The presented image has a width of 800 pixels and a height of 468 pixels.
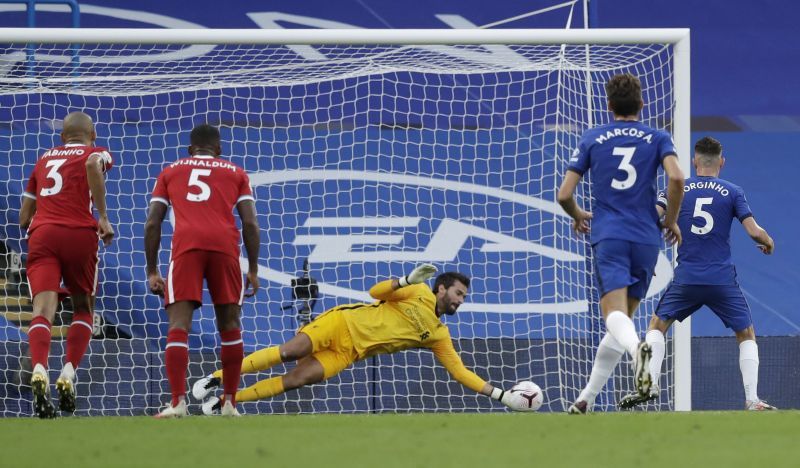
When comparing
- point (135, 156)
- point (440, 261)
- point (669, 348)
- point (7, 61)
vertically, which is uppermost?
point (7, 61)

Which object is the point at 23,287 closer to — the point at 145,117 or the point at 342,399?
the point at 145,117

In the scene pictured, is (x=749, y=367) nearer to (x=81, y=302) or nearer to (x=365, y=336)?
(x=365, y=336)

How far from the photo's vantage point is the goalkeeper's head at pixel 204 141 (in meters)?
6.80

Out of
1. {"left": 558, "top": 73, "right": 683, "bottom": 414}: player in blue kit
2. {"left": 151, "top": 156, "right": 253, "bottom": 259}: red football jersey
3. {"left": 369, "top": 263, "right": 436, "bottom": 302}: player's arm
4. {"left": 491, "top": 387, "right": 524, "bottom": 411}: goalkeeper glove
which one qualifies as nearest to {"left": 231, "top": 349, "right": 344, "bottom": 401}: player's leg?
{"left": 369, "top": 263, "right": 436, "bottom": 302}: player's arm

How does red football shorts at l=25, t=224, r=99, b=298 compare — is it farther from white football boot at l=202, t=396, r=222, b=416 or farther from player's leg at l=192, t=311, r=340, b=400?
player's leg at l=192, t=311, r=340, b=400

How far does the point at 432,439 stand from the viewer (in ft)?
16.0

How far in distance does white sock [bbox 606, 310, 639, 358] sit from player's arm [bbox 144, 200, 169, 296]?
7.59 feet

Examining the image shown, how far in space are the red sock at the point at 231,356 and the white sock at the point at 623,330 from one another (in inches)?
77.0

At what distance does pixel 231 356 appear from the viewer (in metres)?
6.84

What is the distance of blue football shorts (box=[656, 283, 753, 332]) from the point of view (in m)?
8.10

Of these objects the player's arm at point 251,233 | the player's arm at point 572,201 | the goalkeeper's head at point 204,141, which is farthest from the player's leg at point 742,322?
the goalkeeper's head at point 204,141

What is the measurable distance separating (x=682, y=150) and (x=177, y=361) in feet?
13.5

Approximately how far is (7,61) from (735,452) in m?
8.63

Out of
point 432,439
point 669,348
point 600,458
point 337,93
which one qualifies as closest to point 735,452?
point 600,458
